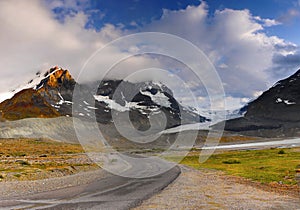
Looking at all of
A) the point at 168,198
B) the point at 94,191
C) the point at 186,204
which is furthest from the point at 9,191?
the point at 186,204

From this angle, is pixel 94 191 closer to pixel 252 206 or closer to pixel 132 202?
pixel 132 202

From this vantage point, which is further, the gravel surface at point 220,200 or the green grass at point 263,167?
the green grass at point 263,167

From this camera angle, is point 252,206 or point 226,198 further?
point 226,198

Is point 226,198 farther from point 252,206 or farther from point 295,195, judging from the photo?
point 295,195

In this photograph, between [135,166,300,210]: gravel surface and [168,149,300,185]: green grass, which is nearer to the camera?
[135,166,300,210]: gravel surface

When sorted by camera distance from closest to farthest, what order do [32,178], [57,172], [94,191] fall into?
→ 1. [94,191]
2. [32,178]
3. [57,172]

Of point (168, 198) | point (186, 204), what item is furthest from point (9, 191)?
point (186, 204)

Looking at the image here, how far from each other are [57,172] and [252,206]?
4202cm

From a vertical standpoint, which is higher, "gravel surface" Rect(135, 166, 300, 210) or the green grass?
"gravel surface" Rect(135, 166, 300, 210)

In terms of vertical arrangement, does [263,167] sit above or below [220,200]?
below

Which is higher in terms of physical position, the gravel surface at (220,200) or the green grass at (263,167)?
the gravel surface at (220,200)

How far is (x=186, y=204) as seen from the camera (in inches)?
1018

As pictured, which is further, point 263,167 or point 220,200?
point 263,167

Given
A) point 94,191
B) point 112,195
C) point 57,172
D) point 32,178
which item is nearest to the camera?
point 112,195
